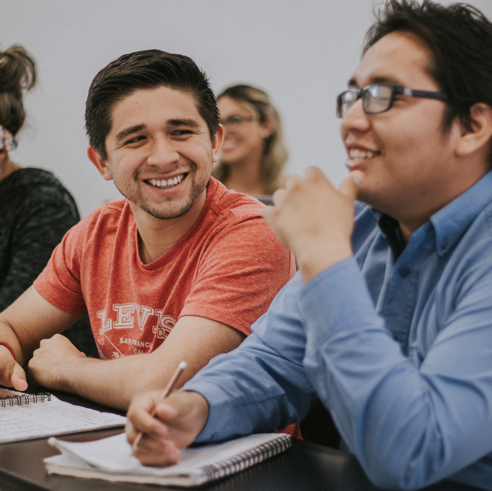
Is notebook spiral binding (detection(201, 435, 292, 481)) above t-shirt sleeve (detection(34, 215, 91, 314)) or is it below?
below

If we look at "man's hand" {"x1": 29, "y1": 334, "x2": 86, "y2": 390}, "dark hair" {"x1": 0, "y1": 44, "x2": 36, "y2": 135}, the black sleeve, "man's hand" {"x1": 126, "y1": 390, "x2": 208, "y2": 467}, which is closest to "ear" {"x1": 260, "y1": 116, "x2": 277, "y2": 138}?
"dark hair" {"x1": 0, "y1": 44, "x2": 36, "y2": 135}

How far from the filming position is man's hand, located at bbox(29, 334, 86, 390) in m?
1.22

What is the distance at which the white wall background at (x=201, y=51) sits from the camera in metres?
3.42

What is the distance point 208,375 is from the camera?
0.89 metres

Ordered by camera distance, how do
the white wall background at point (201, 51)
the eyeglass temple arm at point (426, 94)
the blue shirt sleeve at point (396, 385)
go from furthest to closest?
the white wall background at point (201, 51) < the eyeglass temple arm at point (426, 94) < the blue shirt sleeve at point (396, 385)

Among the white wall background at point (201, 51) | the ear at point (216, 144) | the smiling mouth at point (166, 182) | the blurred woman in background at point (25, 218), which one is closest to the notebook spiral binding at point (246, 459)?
the smiling mouth at point (166, 182)

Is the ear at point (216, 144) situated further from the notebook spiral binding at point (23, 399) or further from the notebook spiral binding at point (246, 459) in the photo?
the notebook spiral binding at point (246, 459)

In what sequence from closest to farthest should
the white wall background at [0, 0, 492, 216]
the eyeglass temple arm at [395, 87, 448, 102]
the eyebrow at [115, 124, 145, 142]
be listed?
the eyeglass temple arm at [395, 87, 448, 102]
the eyebrow at [115, 124, 145, 142]
the white wall background at [0, 0, 492, 216]

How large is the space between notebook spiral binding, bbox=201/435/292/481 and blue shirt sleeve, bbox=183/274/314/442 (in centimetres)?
7

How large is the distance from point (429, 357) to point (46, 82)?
11.4 feet

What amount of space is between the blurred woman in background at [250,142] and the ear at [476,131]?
238cm

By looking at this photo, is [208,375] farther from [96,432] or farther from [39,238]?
[39,238]

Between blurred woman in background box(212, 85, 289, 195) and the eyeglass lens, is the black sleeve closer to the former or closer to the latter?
the eyeglass lens

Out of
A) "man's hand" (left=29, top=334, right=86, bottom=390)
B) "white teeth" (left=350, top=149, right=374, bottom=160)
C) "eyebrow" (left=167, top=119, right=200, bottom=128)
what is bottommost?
"man's hand" (left=29, top=334, right=86, bottom=390)
